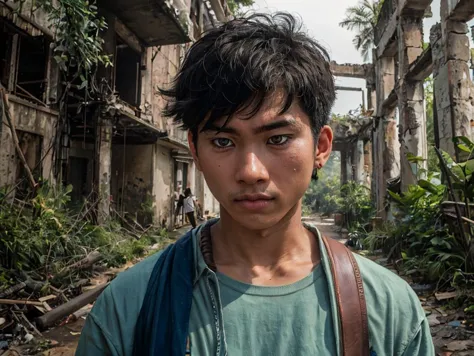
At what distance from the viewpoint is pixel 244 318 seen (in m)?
1.08

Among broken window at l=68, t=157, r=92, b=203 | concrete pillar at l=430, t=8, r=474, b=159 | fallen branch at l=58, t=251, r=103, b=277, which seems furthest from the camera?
broken window at l=68, t=157, r=92, b=203

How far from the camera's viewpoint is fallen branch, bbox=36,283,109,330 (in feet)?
13.6

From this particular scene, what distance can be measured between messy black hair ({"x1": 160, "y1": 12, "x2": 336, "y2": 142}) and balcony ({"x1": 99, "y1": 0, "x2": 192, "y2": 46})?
9.25m

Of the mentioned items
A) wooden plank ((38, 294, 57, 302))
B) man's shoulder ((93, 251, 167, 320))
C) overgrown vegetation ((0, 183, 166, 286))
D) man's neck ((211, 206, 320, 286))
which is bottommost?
wooden plank ((38, 294, 57, 302))

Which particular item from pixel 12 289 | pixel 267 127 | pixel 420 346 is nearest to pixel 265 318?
pixel 420 346

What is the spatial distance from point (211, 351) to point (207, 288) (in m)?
0.18

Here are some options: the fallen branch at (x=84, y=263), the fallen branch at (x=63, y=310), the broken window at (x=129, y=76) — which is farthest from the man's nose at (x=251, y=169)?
the broken window at (x=129, y=76)

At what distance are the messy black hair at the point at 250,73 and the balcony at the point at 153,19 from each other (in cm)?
925

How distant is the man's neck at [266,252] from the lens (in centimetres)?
121

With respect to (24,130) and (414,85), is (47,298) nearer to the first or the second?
(24,130)

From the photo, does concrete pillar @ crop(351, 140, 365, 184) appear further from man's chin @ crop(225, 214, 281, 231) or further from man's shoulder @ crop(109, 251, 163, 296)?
man's shoulder @ crop(109, 251, 163, 296)

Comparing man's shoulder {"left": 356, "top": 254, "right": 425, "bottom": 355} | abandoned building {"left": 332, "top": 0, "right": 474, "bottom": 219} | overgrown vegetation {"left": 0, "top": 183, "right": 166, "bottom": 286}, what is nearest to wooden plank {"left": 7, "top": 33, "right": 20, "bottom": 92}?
overgrown vegetation {"left": 0, "top": 183, "right": 166, "bottom": 286}

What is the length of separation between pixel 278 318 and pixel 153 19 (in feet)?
35.8

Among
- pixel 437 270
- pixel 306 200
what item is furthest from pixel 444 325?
pixel 306 200
